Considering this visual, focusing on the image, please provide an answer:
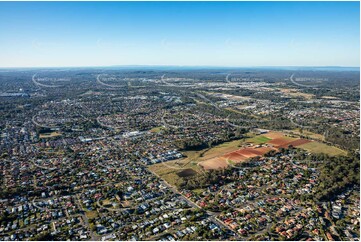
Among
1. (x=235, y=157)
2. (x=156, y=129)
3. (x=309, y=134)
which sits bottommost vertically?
(x=156, y=129)

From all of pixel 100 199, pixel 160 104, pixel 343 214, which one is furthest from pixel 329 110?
pixel 100 199

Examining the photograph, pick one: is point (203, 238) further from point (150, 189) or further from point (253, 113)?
point (253, 113)

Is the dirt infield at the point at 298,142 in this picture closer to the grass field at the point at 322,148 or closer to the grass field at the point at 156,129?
the grass field at the point at 322,148

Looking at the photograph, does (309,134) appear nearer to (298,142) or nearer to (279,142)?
(298,142)

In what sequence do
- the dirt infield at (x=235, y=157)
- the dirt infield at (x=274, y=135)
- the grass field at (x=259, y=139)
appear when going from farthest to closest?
the dirt infield at (x=274, y=135)
the grass field at (x=259, y=139)
the dirt infield at (x=235, y=157)

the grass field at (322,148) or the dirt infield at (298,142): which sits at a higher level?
the dirt infield at (298,142)

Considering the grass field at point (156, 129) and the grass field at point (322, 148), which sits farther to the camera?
the grass field at point (156, 129)

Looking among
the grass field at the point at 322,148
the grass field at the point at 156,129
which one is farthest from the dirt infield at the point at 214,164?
the grass field at the point at 156,129

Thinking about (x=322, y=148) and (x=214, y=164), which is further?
(x=322, y=148)

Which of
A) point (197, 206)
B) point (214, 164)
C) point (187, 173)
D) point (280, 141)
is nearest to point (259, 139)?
point (280, 141)
